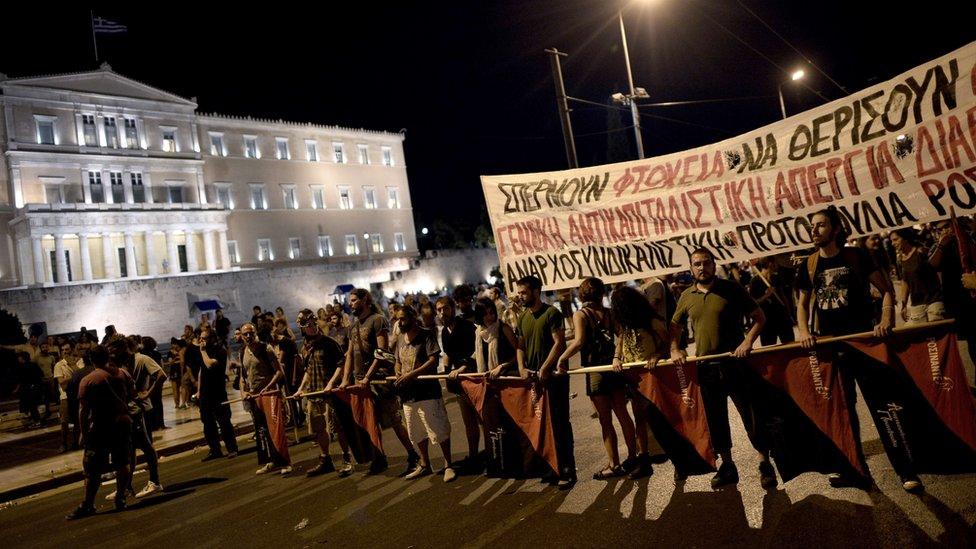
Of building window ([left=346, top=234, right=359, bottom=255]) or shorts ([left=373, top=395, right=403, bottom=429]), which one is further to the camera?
building window ([left=346, top=234, right=359, bottom=255])

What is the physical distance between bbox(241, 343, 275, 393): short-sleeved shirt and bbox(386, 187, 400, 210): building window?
174 feet

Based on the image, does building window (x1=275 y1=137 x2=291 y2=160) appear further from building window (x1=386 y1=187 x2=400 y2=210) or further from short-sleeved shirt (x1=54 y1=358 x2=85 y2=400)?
A: short-sleeved shirt (x1=54 y1=358 x2=85 y2=400)

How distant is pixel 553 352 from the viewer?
5.74m

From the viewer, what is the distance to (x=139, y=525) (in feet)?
22.1

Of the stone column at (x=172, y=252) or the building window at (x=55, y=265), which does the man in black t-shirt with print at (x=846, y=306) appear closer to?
the building window at (x=55, y=265)

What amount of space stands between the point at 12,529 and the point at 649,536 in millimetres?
7372

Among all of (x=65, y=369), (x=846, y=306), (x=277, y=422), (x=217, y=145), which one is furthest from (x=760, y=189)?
(x=217, y=145)

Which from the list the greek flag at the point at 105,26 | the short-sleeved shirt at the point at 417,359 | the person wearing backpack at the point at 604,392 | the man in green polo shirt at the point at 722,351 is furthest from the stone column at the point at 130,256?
the man in green polo shirt at the point at 722,351

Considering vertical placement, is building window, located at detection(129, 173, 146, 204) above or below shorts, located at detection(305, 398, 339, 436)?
above

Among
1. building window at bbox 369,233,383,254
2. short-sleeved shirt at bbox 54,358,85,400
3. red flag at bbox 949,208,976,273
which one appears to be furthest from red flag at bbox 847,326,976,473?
building window at bbox 369,233,383,254

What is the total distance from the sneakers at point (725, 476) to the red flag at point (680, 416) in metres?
0.07

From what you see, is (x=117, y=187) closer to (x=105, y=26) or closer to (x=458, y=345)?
(x=105, y=26)

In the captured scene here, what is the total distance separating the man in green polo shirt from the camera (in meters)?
5.06

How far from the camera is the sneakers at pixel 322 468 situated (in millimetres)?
7840
